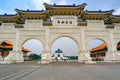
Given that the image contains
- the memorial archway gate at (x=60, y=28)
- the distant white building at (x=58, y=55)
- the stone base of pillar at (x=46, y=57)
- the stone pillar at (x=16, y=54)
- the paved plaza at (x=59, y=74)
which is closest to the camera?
the paved plaza at (x=59, y=74)

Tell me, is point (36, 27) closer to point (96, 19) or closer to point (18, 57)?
point (18, 57)

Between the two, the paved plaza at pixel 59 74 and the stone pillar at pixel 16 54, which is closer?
the paved plaza at pixel 59 74

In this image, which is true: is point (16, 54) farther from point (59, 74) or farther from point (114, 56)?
point (59, 74)

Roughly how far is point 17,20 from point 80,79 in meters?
21.3

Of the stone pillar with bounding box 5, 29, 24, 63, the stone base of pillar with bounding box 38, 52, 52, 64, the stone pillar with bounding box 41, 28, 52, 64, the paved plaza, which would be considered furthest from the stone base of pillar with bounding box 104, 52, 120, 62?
the stone pillar with bounding box 5, 29, 24, 63

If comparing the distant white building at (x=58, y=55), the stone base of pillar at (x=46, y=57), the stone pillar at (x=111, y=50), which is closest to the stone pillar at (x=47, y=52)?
the stone base of pillar at (x=46, y=57)

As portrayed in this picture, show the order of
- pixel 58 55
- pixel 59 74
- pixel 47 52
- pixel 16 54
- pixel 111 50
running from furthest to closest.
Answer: pixel 58 55 → pixel 111 50 → pixel 16 54 → pixel 47 52 → pixel 59 74

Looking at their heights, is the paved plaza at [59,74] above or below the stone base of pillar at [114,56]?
below

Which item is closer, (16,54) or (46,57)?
(46,57)

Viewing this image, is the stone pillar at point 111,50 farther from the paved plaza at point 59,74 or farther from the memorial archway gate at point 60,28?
the paved plaza at point 59,74

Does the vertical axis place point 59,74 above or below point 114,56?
below

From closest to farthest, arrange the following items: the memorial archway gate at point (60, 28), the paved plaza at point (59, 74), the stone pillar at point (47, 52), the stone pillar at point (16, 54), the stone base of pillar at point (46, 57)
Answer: the paved plaza at point (59, 74)
the stone base of pillar at point (46, 57)
the stone pillar at point (47, 52)
the stone pillar at point (16, 54)
the memorial archway gate at point (60, 28)

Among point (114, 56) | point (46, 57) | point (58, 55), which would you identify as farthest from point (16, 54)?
point (58, 55)

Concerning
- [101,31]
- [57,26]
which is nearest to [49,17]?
[57,26]
